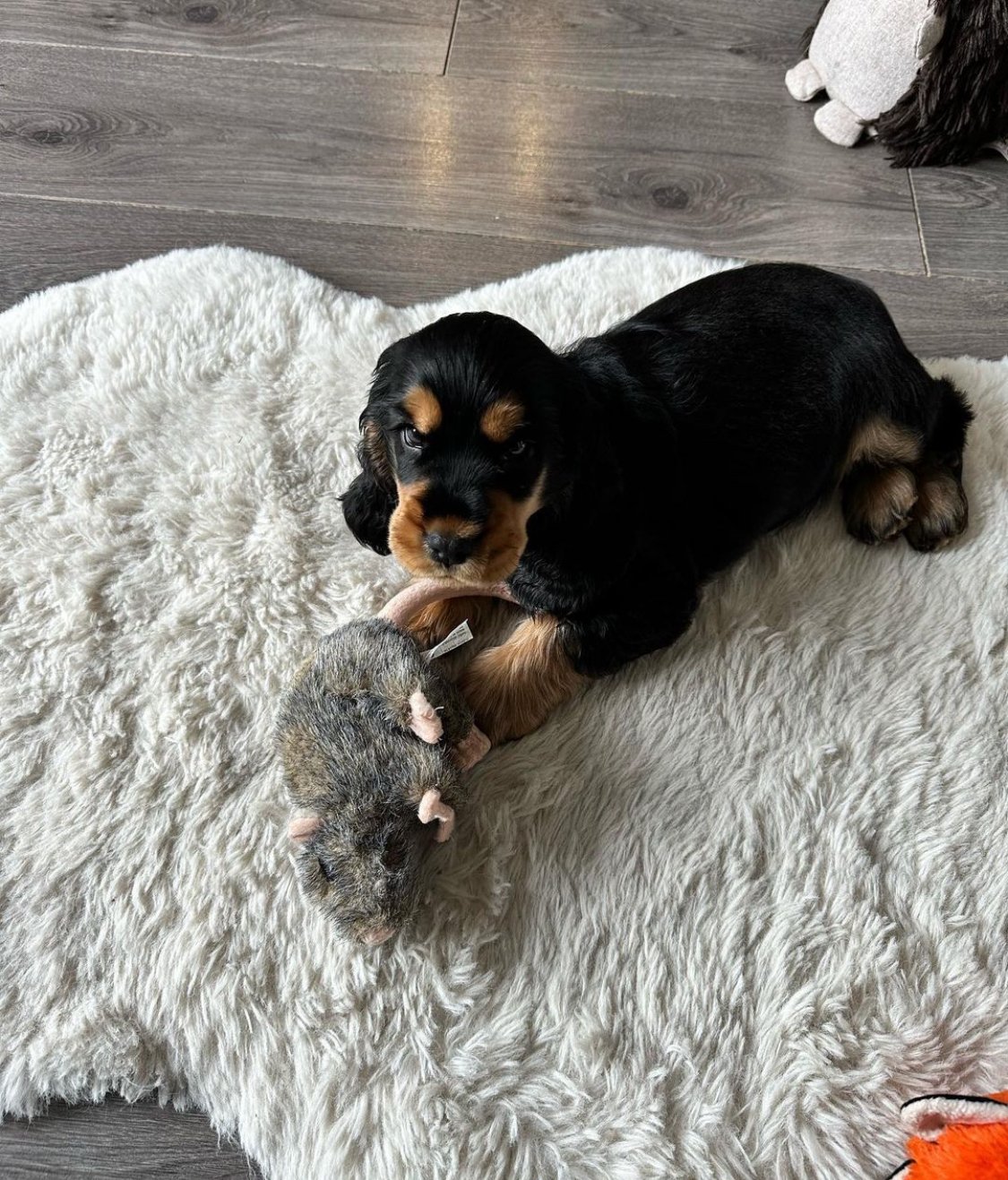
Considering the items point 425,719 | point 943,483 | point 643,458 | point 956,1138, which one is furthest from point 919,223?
point 956,1138

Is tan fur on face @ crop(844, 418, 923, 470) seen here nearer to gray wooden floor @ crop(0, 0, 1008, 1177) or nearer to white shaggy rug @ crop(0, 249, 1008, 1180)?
white shaggy rug @ crop(0, 249, 1008, 1180)

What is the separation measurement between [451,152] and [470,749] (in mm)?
1887

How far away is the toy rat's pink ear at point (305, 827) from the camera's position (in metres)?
1.40

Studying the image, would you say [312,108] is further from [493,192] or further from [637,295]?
[637,295]

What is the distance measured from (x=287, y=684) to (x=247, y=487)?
46 centimetres

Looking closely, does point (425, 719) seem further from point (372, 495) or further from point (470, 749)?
point (372, 495)

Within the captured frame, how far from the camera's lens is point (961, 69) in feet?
7.86

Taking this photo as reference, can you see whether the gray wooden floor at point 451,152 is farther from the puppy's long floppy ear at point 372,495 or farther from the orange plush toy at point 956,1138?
the orange plush toy at point 956,1138

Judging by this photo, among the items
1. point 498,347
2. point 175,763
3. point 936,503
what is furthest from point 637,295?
point 175,763

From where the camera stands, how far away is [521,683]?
63.4 inches

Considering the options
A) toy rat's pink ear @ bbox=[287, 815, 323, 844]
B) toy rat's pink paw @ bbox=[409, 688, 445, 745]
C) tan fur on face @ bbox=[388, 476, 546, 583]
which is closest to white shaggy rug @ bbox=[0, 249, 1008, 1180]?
toy rat's pink ear @ bbox=[287, 815, 323, 844]

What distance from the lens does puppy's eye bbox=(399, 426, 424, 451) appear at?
1.34 metres

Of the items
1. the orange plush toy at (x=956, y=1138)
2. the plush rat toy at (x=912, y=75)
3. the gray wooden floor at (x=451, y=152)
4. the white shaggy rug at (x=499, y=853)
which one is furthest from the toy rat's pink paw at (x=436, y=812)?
the plush rat toy at (x=912, y=75)

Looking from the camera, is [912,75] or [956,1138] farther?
[912,75]
